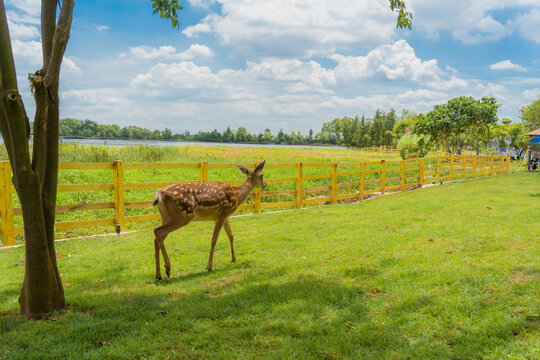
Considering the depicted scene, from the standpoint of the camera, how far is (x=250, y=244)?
22.8 feet

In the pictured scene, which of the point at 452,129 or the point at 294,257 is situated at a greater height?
the point at 452,129

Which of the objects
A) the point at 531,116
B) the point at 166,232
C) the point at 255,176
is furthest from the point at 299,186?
the point at 531,116

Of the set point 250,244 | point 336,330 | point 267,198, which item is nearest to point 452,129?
point 267,198

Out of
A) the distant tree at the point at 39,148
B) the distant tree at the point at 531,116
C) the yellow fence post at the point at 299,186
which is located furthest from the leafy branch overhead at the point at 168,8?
the distant tree at the point at 531,116

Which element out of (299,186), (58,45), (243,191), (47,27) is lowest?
(299,186)

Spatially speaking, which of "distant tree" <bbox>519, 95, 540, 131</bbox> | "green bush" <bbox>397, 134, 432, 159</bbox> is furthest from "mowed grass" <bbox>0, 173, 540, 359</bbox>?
"distant tree" <bbox>519, 95, 540, 131</bbox>

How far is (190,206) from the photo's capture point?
5.26 m

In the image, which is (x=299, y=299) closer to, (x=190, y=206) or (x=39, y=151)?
(x=190, y=206)

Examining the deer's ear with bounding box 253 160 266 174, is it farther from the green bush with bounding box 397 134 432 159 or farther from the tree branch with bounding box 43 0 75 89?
the green bush with bounding box 397 134 432 159

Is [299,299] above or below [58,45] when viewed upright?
below

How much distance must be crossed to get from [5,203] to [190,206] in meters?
4.26

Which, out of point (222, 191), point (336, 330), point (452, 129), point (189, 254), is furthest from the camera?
point (452, 129)

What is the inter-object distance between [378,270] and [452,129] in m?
36.2

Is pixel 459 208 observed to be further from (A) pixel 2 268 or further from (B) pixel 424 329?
(A) pixel 2 268
